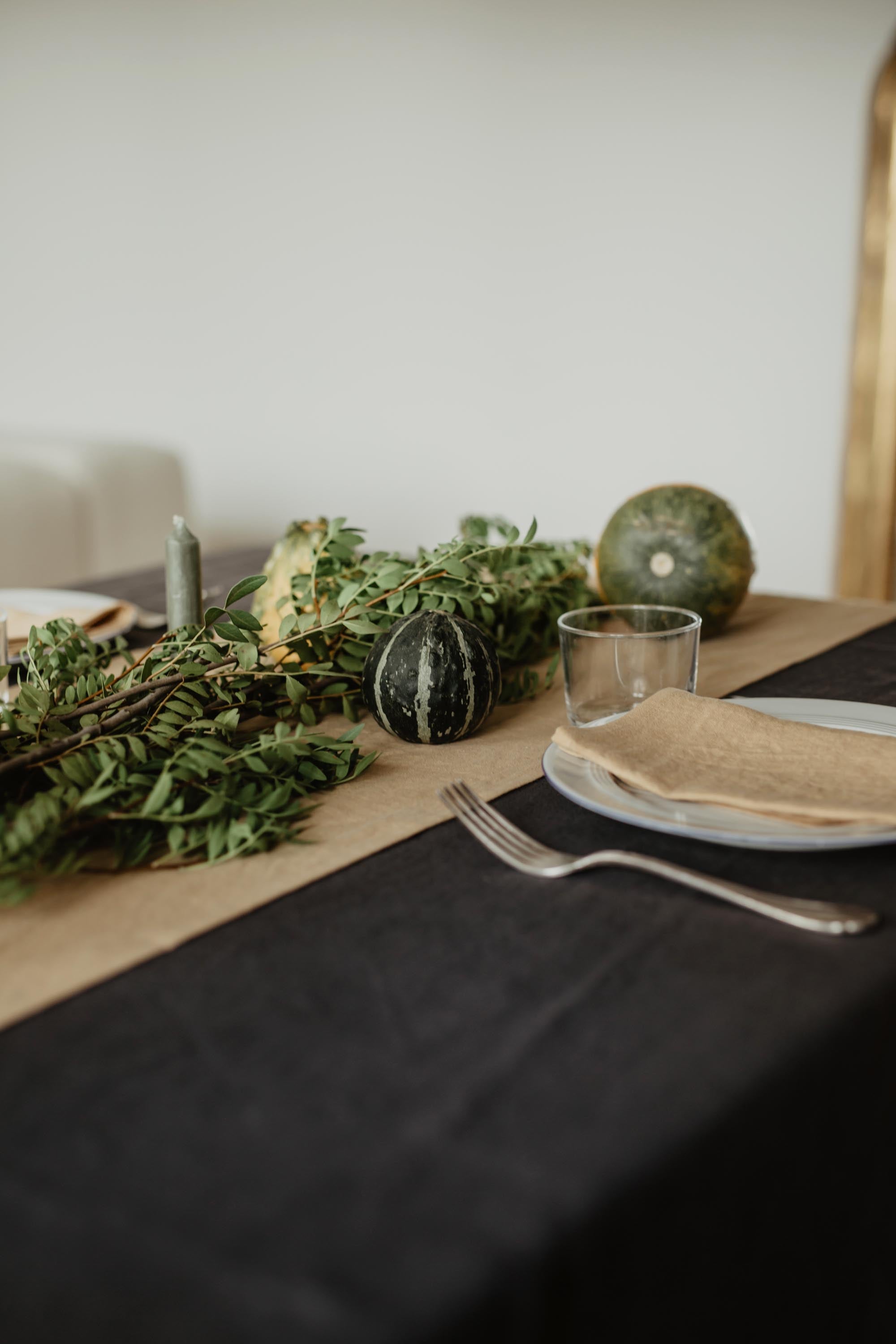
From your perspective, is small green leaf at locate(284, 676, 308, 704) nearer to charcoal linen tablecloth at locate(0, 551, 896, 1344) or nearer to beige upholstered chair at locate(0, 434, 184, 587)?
charcoal linen tablecloth at locate(0, 551, 896, 1344)

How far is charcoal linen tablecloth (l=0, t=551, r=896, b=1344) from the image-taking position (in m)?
0.36

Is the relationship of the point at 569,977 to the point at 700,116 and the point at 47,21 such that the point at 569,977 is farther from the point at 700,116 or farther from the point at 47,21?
the point at 47,21

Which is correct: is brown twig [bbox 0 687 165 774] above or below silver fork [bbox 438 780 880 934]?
above

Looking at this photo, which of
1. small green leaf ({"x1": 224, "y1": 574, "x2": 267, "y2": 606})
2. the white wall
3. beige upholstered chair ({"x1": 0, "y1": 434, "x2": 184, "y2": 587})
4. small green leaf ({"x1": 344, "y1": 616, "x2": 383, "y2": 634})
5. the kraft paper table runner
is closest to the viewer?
the kraft paper table runner

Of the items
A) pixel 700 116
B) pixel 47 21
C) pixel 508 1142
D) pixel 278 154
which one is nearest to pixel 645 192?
pixel 700 116

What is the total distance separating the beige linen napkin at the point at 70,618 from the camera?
47.4 inches

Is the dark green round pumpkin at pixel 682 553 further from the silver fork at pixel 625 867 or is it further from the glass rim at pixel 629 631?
the silver fork at pixel 625 867

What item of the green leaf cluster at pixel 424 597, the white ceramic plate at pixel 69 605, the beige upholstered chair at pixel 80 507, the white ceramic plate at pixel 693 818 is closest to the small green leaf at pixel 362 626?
the green leaf cluster at pixel 424 597

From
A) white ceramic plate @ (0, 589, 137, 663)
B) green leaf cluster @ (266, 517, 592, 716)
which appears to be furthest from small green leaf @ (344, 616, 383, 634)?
white ceramic plate @ (0, 589, 137, 663)

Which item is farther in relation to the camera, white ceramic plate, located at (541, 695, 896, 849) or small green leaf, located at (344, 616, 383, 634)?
small green leaf, located at (344, 616, 383, 634)

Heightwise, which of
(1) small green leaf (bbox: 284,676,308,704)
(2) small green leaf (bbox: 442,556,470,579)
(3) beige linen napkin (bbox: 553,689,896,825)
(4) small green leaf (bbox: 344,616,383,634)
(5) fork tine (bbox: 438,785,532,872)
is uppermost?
(2) small green leaf (bbox: 442,556,470,579)

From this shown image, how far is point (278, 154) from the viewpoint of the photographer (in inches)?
147

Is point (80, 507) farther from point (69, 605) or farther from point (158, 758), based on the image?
point (158, 758)

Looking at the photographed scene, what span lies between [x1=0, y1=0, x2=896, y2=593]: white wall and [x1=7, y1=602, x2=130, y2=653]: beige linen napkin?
7.28 feet
